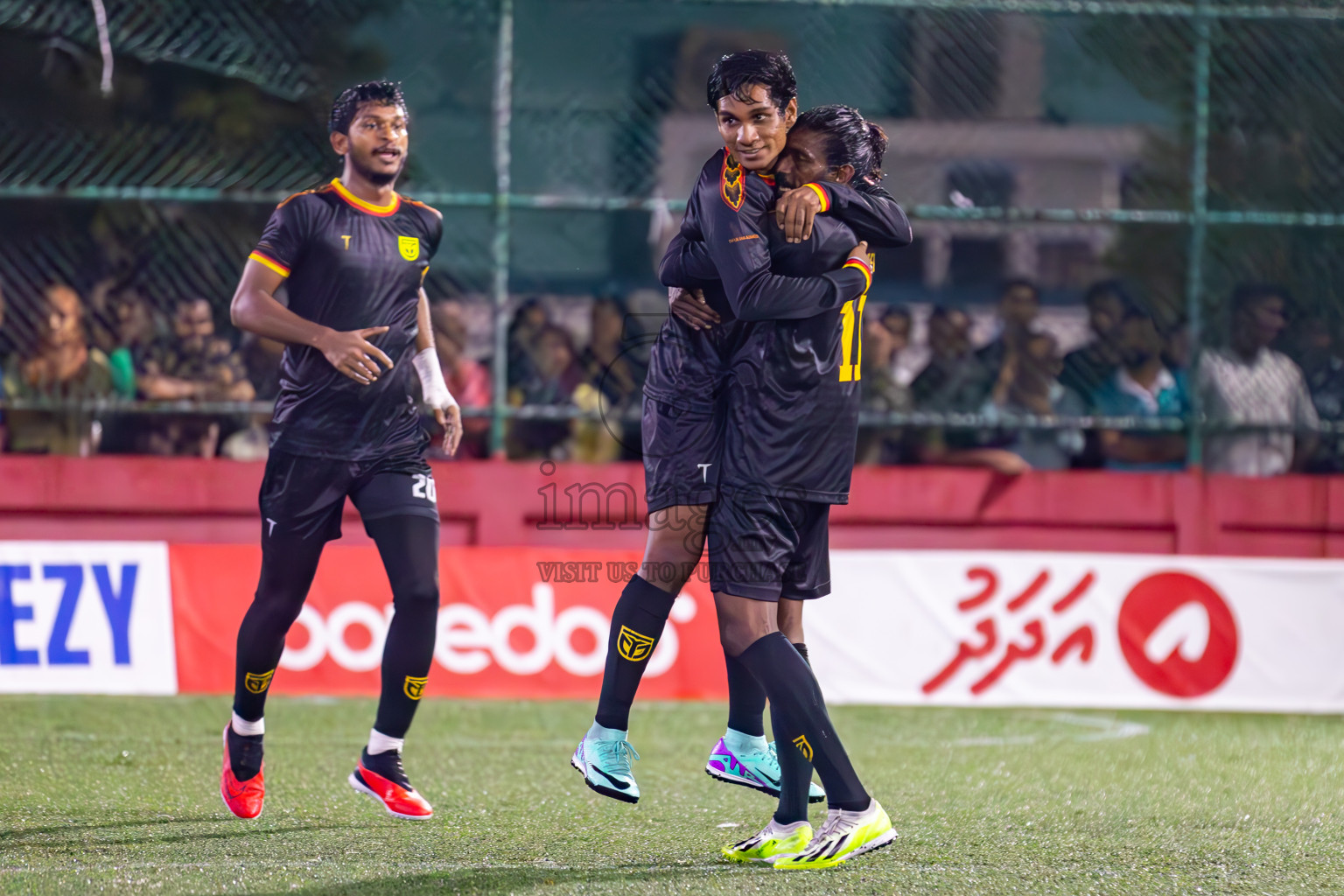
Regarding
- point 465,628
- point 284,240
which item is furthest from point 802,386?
point 465,628

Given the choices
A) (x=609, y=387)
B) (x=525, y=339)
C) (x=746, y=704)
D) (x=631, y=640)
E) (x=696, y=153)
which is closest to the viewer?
(x=631, y=640)

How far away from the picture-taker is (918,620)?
26.1 feet

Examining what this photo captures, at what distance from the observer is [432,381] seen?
502 cm

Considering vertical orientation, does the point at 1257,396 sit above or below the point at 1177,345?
below

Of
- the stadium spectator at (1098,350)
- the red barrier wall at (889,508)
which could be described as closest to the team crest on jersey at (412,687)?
the red barrier wall at (889,508)

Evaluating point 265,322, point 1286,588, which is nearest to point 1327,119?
point 1286,588

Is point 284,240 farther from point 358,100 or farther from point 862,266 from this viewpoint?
point 862,266

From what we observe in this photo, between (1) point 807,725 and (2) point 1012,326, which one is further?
(2) point 1012,326

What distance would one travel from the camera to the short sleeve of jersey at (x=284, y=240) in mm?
4680

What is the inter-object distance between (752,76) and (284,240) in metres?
1.54

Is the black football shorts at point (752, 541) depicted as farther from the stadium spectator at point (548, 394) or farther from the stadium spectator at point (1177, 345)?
the stadium spectator at point (1177, 345)

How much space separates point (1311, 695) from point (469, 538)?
4522 mm

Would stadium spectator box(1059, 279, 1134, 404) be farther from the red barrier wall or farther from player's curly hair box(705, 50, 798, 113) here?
player's curly hair box(705, 50, 798, 113)

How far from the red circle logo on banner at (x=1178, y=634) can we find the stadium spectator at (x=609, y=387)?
9.40 ft
